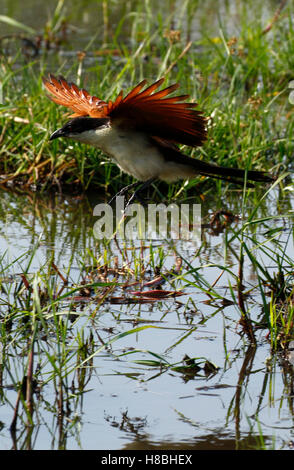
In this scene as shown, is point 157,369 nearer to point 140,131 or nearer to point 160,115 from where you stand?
point 160,115

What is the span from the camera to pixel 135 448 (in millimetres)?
3270

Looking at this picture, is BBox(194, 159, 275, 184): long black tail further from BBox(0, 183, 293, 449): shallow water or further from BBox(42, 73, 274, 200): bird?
BBox(0, 183, 293, 449): shallow water

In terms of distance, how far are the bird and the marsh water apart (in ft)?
1.67

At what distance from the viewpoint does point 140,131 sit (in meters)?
5.09

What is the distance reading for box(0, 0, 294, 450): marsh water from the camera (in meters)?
3.37

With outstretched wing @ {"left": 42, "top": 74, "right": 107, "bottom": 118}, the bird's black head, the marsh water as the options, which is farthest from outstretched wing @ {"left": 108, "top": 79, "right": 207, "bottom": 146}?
the marsh water

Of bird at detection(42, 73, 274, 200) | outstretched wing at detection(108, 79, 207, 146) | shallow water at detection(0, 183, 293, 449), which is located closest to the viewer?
shallow water at detection(0, 183, 293, 449)

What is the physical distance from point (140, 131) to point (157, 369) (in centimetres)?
165

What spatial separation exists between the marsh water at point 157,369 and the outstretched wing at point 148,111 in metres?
0.69

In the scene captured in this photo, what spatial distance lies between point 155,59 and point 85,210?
165 inches

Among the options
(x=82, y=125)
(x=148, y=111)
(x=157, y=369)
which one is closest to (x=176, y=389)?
(x=157, y=369)

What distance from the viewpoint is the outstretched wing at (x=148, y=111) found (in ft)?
15.2

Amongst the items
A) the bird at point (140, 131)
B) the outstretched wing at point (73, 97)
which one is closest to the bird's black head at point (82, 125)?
the bird at point (140, 131)

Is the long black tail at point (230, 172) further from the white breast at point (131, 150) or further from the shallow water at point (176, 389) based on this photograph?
the shallow water at point (176, 389)
